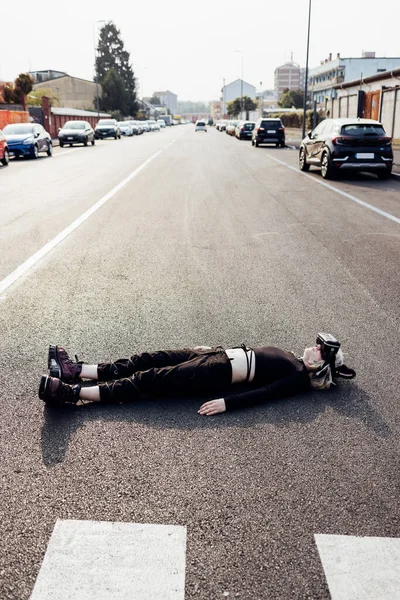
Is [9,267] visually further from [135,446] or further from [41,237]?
[135,446]

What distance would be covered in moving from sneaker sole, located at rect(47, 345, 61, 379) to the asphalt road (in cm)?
18

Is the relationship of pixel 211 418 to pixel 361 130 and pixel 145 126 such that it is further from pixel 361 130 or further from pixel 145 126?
pixel 145 126

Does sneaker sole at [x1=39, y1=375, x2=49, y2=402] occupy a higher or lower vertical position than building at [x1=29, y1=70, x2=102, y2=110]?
lower

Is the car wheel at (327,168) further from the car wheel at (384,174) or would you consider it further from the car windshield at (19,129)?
the car windshield at (19,129)

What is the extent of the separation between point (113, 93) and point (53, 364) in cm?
10955

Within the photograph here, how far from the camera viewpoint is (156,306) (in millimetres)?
5840

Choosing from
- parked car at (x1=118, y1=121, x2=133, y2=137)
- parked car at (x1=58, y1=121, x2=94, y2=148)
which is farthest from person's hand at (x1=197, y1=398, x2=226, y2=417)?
parked car at (x1=118, y1=121, x2=133, y2=137)

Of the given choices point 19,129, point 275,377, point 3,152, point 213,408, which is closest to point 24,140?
point 19,129

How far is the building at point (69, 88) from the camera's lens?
3774 inches

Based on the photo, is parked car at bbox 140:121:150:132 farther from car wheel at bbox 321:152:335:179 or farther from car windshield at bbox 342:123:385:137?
car windshield at bbox 342:123:385:137

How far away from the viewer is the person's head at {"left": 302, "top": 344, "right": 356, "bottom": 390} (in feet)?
13.3

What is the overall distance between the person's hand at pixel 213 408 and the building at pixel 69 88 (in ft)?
315

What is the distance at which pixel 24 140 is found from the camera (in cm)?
2667

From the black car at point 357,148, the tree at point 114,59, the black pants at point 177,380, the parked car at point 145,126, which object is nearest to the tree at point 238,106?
the tree at point 114,59
